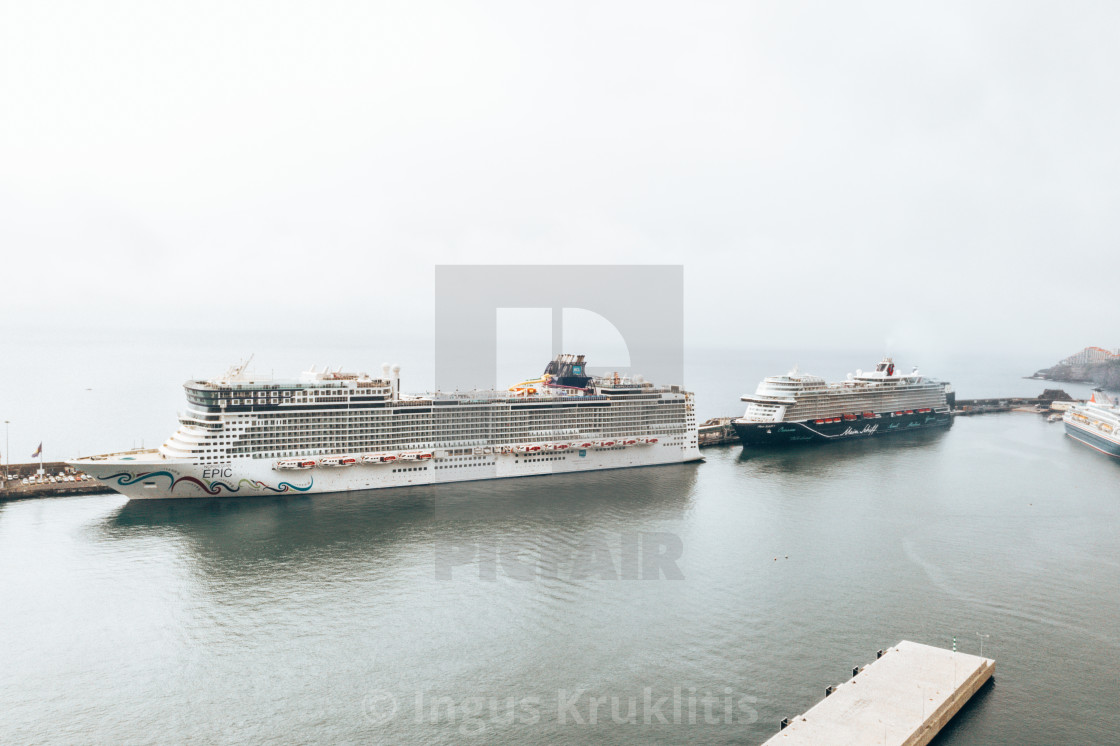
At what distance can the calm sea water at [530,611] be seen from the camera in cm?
1598

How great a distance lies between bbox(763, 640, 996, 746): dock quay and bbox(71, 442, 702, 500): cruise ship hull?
26221mm

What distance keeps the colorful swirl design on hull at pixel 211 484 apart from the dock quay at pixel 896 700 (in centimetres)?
2927

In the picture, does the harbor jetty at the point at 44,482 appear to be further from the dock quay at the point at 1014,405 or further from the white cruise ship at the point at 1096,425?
the dock quay at the point at 1014,405

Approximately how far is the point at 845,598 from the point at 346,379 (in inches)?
Result: 1165

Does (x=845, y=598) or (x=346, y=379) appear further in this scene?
(x=346, y=379)

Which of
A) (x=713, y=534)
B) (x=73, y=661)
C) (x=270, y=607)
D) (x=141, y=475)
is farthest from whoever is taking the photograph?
(x=141, y=475)

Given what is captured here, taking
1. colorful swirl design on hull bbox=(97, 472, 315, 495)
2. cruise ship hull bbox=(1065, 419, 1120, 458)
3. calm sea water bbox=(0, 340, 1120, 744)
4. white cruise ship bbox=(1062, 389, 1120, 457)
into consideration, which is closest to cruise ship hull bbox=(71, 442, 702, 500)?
colorful swirl design on hull bbox=(97, 472, 315, 495)

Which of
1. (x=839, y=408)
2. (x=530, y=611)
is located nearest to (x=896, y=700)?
(x=530, y=611)

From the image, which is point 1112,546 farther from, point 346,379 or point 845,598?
point 346,379

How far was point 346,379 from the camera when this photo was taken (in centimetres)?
3853

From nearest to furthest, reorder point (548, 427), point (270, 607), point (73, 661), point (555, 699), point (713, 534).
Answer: point (555, 699)
point (73, 661)
point (270, 607)
point (713, 534)
point (548, 427)

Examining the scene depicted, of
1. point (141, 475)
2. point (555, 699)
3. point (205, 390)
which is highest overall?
point (205, 390)

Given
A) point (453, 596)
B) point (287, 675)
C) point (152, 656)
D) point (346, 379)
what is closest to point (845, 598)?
point (453, 596)

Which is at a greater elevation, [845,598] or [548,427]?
[548,427]
